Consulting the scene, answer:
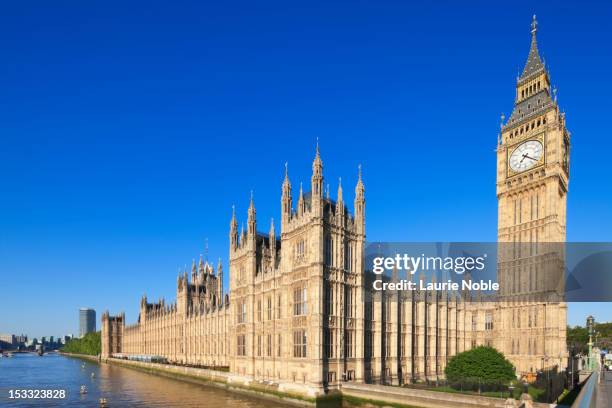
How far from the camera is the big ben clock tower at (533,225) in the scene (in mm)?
92500

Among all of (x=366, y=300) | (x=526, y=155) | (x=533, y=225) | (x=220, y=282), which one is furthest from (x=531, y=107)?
(x=220, y=282)

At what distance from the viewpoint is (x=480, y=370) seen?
221 feet

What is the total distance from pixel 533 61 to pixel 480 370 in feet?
232

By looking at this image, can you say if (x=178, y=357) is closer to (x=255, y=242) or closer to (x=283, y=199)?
(x=255, y=242)

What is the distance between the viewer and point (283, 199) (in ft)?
243

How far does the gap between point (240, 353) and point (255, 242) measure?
1789 cm

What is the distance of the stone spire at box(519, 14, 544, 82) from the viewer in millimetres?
108062

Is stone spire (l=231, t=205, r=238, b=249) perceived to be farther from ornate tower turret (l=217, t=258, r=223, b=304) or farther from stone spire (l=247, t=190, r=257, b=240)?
ornate tower turret (l=217, t=258, r=223, b=304)

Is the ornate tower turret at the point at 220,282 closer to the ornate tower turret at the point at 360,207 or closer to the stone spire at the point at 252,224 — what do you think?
the stone spire at the point at 252,224

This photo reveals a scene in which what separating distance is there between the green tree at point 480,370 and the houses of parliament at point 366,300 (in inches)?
367

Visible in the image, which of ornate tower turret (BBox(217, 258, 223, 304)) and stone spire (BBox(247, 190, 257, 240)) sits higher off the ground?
stone spire (BBox(247, 190, 257, 240))

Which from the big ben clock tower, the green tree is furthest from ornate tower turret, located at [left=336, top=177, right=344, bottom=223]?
the big ben clock tower

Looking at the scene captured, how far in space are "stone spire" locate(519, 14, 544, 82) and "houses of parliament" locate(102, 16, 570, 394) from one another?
0.27 metres

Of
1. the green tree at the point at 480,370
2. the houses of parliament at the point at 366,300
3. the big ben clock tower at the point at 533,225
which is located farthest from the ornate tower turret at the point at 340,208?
the big ben clock tower at the point at 533,225
